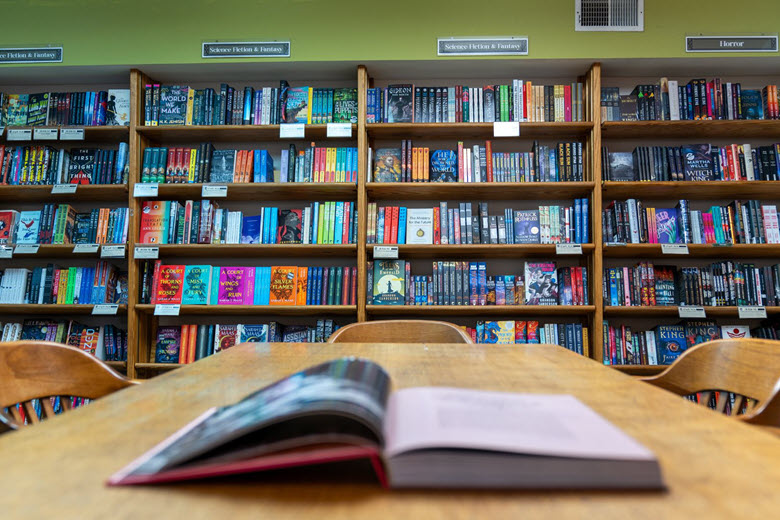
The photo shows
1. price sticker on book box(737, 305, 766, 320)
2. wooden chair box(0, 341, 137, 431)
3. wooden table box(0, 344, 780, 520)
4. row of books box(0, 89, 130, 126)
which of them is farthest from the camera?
row of books box(0, 89, 130, 126)

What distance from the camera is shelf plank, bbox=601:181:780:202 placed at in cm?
279

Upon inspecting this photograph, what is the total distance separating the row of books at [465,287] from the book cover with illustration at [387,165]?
54 cm

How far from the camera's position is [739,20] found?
2.78 meters

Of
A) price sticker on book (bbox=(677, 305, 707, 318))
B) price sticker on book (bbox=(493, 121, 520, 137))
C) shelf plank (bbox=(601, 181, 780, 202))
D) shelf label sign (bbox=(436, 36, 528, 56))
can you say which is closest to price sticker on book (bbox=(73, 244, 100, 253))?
shelf label sign (bbox=(436, 36, 528, 56))

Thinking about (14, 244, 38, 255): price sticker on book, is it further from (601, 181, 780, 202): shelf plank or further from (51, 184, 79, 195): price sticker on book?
(601, 181, 780, 202): shelf plank

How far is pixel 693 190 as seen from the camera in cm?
293

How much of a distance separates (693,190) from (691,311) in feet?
2.55

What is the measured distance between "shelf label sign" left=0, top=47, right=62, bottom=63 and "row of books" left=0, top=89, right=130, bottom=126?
214 mm

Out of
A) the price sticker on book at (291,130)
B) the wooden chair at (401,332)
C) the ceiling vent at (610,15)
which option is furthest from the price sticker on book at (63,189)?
Result: the ceiling vent at (610,15)

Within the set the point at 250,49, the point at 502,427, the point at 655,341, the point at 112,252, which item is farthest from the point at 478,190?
the point at 502,427

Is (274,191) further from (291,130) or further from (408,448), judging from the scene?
(408,448)

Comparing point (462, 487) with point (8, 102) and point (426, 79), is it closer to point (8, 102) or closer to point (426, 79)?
point (426, 79)

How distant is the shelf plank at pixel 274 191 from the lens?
9.54 feet

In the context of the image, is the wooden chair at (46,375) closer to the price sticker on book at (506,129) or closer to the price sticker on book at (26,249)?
the price sticker on book at (26,249)
